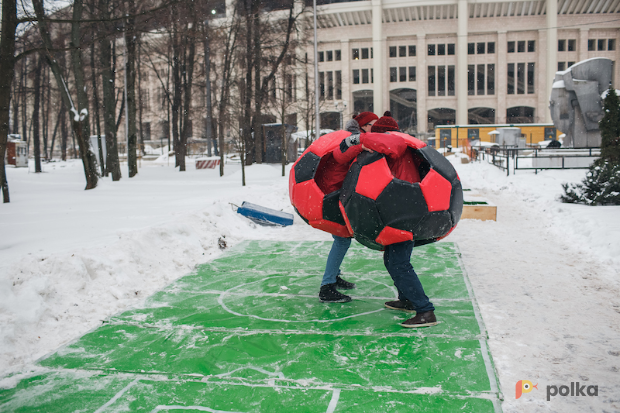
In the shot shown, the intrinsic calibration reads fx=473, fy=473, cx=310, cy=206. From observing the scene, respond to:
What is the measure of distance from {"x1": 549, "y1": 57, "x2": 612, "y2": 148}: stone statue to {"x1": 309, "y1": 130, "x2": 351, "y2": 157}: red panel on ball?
902 inches

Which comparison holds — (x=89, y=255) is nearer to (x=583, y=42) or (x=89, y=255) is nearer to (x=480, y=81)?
(x=480, y=81)

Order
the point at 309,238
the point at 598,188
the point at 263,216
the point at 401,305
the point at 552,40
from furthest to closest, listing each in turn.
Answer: the point at 552,40, the point at 598,188, the point at 263,216, the point at 309,238, the point at 401,305

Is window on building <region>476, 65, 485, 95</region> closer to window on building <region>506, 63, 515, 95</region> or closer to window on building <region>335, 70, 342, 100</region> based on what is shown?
window on building <region>506, 63, 515, 95</region>

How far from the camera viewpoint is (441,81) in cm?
6188

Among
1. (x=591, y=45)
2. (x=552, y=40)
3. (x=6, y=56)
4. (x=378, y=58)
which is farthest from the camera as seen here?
(x=378, y=58)

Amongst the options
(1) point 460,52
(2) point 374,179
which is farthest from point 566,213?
(1) point 460,52

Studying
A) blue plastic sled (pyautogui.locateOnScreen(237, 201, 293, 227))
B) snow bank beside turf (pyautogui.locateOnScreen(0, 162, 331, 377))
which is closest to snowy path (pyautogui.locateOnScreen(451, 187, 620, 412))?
snow bank beside turf (pyautogui.locateOnScreen(0, 162, 331, 377))

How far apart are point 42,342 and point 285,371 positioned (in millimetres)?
2156

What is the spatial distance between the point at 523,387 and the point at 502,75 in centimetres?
6248

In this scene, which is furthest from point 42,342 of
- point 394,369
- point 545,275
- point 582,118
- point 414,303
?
point 582,118

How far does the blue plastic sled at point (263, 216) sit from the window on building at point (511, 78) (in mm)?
57706

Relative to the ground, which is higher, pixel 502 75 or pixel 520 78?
pixel 502 75

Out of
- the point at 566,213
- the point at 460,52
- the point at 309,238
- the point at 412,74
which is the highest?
the point at 460,52

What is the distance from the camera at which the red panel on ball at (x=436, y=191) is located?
395 centimetres
